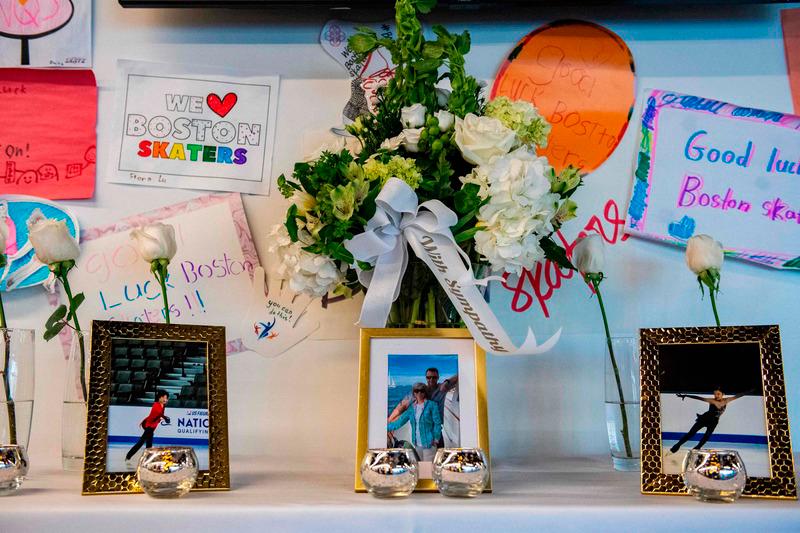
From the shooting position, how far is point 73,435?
41.5 inches

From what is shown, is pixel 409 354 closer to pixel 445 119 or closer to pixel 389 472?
pixel 389 472

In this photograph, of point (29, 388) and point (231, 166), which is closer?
point (29, 388)

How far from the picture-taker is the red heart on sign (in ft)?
4.18

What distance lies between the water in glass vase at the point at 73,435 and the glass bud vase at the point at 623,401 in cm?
69

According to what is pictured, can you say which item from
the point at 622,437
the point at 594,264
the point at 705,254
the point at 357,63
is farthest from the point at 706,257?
the point at 357,63

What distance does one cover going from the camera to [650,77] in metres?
1.28

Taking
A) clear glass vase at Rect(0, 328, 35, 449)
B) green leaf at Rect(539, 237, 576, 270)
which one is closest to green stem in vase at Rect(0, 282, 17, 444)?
clear glass vase at Rect(0, 328, 35, 449)

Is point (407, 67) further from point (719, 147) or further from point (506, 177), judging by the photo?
point (719, 147)

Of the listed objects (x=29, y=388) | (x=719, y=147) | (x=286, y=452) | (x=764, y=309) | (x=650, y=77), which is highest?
(x=650, y=77)

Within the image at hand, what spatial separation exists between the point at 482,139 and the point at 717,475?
1.41ft

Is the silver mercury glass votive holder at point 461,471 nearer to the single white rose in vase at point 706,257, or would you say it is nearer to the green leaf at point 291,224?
the green leaf at point 291,224

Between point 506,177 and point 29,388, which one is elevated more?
point 506,177

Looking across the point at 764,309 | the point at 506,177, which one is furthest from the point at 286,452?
the point at 764,309

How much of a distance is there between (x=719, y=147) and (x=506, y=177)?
1.67 feet
